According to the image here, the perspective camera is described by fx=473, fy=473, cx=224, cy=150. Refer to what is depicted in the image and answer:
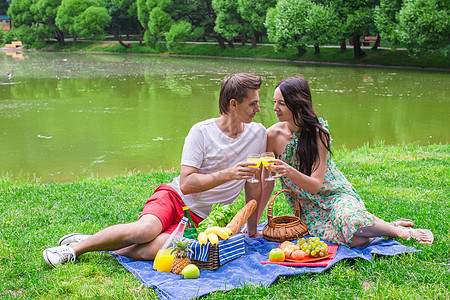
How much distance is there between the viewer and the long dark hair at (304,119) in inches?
138

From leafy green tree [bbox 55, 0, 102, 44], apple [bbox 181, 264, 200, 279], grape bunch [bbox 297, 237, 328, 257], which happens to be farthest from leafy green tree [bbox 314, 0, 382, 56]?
leafy green tree [bbox 55, 0, 102, 44]

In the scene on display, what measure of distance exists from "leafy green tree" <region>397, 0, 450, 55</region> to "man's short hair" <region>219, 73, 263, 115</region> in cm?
2005

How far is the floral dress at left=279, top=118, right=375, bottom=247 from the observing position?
3.46 metres

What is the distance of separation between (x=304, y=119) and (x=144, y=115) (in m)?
8.94

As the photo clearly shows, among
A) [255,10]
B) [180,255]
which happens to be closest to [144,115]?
[180,255]

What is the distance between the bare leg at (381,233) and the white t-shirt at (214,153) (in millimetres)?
973

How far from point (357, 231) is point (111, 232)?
5.82ft

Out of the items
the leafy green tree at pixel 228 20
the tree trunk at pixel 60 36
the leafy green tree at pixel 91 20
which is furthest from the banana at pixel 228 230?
the tree trunk at pixel 60 36

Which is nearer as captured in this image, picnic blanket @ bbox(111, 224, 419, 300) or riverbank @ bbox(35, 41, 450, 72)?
picnic blanket @ bbox(111, 224, 419, 300)

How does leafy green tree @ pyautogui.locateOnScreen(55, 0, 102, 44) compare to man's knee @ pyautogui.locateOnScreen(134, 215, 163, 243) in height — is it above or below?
above

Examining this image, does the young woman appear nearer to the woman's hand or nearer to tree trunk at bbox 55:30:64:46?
the woman's hand

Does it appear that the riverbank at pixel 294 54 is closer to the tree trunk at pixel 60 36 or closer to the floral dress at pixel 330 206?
the tree trunk at pixel 60 36

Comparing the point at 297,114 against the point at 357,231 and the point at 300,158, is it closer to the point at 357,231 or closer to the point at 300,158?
the point at 300,158

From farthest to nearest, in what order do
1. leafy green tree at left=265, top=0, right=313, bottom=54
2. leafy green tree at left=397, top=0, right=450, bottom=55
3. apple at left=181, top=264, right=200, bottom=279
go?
leafy green tree at left=265, top=0, right=313, bottom=54 → leafy green tree at left=397, top=0, right=450, bottom=55 → apple at left=181, top=264, right=200, bottom=279
